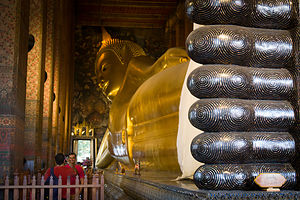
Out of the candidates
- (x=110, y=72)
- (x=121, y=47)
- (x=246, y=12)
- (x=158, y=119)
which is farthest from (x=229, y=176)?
(x=121, y=47)

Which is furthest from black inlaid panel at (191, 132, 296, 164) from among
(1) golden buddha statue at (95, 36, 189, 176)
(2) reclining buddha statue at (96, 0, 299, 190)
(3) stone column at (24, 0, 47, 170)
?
(3) stone column at (24, 0, 47, 170)

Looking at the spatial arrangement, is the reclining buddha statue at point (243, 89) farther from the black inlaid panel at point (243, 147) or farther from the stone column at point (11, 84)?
the stone column at point (11, 84)

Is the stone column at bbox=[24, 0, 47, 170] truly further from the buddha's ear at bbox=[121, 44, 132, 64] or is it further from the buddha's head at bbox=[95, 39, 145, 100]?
the buddha's ear at bbox=[121, 44, 132, 64]

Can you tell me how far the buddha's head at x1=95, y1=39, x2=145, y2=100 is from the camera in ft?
30.5

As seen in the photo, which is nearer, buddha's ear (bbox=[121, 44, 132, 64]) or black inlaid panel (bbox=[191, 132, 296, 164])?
black inlaid panel (bbox=[191, 132, 296, 164])

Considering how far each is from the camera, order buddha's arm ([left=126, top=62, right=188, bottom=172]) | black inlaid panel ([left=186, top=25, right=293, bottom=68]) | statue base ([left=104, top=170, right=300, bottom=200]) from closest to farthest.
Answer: statue base ([left=104, top=170, right=300, bottom=200])
black inlaid panel ([left=186, top=25, right=293, bottom=68])
buddha's arm ([left=126, top=62, right=188, bottom=172])

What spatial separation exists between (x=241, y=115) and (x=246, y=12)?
0.73 meters

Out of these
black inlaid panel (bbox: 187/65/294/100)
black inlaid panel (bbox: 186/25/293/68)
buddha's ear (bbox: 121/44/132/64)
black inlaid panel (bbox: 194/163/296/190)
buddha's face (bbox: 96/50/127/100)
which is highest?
buddha's ear (bbox: 121/44/132/64)

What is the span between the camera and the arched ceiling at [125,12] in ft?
52.1

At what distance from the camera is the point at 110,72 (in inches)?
370

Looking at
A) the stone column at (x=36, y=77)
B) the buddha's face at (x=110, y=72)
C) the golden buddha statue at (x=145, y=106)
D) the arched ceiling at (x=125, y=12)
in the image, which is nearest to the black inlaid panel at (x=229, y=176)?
the golden buddha statue at (x=145, y=106)

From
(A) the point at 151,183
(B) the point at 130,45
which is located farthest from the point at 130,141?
(B) the point at 130,45

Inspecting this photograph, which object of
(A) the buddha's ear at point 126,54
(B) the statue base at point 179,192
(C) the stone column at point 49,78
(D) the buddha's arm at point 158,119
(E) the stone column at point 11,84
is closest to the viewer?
(B) the statue base at point 179,192

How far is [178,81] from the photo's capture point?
4574 mm
